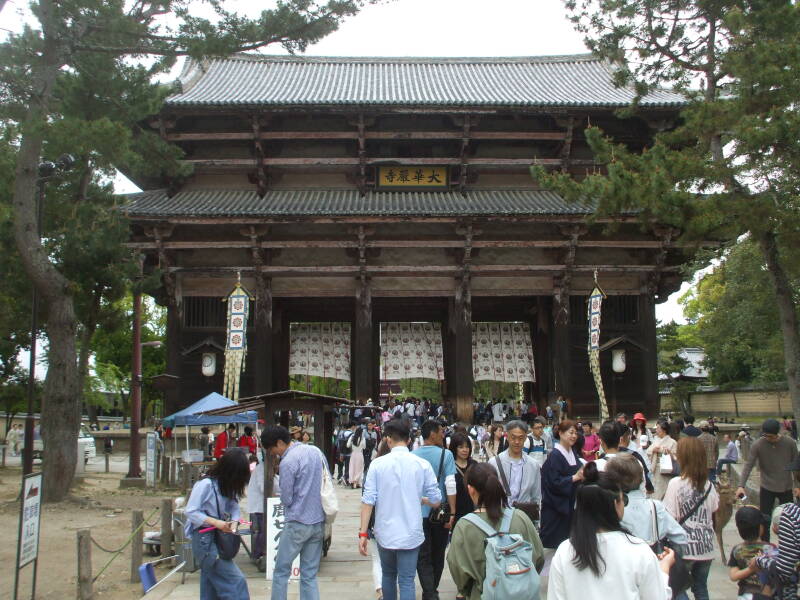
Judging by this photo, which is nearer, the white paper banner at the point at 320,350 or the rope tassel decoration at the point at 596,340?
the rope tassel decoration at the point at 596,340

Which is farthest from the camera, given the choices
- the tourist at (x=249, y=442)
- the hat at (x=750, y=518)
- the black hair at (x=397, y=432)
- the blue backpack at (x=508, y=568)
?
the tourist at (x=249, y=442)

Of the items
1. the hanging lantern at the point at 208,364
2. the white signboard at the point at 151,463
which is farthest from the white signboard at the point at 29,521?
the hanging lantern at the point at 208,364

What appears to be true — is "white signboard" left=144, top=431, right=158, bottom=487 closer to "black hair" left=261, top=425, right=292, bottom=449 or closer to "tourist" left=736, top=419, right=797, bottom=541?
"black hair" left=261, top=425, right=292, bottom=449

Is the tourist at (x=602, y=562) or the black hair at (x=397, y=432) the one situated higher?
the black hair at (x=397, y=432)

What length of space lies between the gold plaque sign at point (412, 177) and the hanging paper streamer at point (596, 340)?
534 centimetres

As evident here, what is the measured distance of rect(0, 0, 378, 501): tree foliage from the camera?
1191 cm

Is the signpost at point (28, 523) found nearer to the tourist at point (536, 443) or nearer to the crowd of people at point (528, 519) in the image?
the crowd of people at point (528, 519)

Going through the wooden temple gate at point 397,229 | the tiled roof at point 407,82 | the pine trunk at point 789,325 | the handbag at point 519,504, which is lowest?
the handbag at point 519,504

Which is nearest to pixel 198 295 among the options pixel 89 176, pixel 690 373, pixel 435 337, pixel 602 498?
pixel 89 176

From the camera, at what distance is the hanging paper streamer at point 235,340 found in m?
19.7

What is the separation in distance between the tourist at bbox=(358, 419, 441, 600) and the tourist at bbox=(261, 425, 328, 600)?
0.57 m

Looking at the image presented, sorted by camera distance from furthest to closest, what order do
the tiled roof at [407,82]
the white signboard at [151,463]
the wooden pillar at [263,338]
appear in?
the tiled roof at [407,82]
the wooden pillar at [263,338]
the white signboard at [151,463]

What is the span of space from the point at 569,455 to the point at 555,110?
611 inches

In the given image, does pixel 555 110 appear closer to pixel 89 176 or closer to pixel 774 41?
pixel 774 41
